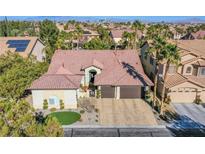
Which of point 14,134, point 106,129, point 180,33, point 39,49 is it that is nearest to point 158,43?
point 106,129

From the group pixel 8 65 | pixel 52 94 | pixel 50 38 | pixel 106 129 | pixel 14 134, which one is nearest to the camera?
pixel 14 134

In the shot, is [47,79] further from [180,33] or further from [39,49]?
[180,33]

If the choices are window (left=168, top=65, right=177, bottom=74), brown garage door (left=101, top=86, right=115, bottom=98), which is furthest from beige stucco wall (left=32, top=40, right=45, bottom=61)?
window (left=168, top=65, right=177, bottom=74)

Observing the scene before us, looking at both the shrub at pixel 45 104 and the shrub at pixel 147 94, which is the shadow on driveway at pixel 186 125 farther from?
the shrub at pixel 45 104

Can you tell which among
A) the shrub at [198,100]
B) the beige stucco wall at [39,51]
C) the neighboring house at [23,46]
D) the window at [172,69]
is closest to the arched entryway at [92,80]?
the window at [172,69]

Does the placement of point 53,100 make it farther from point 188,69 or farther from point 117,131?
point 188,69

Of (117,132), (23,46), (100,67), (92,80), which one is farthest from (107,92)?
(23,46)

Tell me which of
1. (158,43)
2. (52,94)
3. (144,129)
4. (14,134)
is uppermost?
(158,43)
